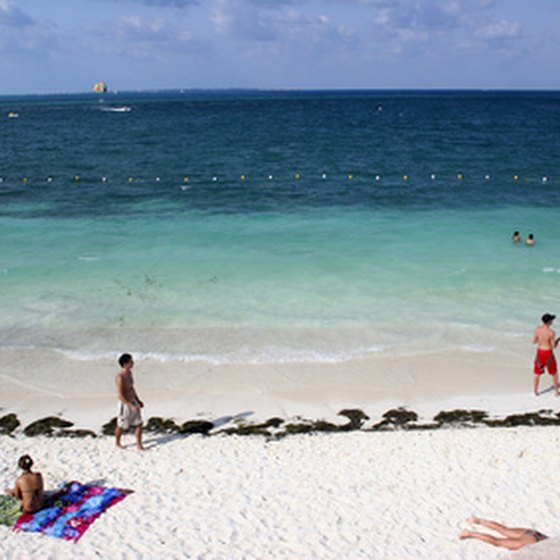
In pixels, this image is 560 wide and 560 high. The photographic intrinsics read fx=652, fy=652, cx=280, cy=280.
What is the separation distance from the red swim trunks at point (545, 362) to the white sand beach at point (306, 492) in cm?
181

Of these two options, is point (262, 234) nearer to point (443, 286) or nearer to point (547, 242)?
point (443, 286)

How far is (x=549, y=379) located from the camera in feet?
45.4

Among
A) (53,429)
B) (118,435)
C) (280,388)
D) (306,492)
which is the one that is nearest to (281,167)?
(280,388)

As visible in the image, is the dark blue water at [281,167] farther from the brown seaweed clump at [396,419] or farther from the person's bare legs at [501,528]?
the person's bare legs at [501,528]

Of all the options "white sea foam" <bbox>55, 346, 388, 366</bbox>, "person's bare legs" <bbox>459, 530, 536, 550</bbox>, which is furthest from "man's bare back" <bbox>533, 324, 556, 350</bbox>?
"person's bare legs" <bbox>459, 530, 536, 550</bbox>

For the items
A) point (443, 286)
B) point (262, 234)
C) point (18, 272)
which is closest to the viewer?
point (443, 286)

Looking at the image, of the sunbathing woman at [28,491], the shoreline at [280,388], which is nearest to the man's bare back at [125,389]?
the shoreline at [280,388]

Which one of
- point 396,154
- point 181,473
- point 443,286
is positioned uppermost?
point 396,154

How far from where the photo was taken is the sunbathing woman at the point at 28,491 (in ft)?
29.2

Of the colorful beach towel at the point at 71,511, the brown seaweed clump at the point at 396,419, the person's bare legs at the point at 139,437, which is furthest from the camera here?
the brown seaweed clump at the point at 396,419

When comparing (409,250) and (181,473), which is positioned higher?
(409,250)

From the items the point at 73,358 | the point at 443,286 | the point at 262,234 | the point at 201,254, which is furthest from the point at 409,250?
the point at 73,358

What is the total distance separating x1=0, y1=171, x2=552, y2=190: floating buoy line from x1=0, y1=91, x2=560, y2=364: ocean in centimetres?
18

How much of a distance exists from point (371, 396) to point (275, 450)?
321cm
